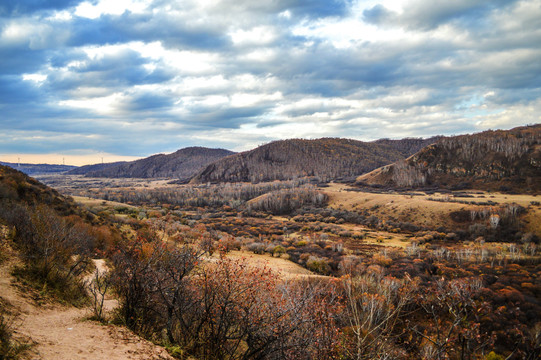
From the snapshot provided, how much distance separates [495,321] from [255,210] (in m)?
81.0

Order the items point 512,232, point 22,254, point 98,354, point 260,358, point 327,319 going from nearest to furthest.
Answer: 1. point 98,354
2. point 260,358
3. point 327,319
4. point 22,254
5. point 512,232

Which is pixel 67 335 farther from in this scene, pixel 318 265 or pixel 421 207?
pixel 421 207

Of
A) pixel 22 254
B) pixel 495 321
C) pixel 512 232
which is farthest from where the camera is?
pixel 512 232

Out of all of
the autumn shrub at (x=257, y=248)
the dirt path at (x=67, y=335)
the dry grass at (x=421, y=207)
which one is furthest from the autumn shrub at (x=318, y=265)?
the dry grass at (x=421, y=207)

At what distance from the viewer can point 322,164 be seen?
18550cm

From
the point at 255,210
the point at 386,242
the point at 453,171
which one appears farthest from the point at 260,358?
the point at 453,171

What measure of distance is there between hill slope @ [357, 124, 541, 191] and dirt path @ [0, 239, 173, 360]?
106280mm

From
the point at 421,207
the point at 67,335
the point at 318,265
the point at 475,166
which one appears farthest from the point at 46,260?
the point at 475,166

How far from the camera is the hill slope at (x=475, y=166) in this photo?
8906cm

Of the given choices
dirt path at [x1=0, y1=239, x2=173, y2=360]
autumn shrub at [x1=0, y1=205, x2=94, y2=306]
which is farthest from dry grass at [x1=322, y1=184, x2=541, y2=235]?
autumn shrub at [x1=0, y1=205, x2=94, y2=306]

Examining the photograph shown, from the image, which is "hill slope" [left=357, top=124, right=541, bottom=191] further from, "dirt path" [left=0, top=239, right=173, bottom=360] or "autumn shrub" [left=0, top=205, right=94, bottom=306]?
"autumn shrub" [left=0, top=205, right=94, bottom=306]

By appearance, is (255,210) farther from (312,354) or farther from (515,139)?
(515,139)

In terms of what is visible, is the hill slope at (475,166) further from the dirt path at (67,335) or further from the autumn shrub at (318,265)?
the dirt path at (67,335)

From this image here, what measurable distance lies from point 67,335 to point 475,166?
127865 mm
